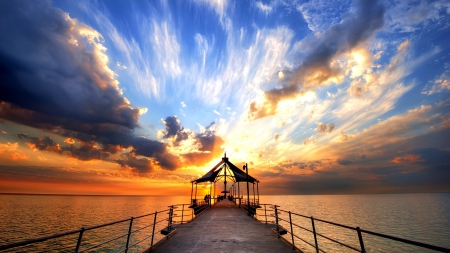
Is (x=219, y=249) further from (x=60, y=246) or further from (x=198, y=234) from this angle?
(x=60, y=246)

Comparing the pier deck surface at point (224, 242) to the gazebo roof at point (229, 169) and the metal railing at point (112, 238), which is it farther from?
the gazebo roof at point (229, 169)

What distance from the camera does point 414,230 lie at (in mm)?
32500

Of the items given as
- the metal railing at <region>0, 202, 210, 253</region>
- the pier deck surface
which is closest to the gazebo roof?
the metal railing at <region>0, 202, 210, 253</region>

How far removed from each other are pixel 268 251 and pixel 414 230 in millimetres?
40355

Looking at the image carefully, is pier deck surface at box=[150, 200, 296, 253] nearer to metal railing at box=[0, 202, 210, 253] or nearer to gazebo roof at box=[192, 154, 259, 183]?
metal railing at box=[0, 202, 210, 253]

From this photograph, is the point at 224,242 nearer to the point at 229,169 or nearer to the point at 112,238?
the point at 112,238

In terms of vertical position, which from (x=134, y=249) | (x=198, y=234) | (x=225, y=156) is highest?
(x=225, y=156)

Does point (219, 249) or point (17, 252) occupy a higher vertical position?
point (219, 249)

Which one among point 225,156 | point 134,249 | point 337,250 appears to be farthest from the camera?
point 225,156

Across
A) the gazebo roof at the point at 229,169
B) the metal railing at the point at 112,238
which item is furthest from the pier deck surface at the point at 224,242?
the gazebo roof at the point at 229,169

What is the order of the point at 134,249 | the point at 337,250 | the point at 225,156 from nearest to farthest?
1. the point at 337,250
2. the point at 134,249
3. the point at 225,156

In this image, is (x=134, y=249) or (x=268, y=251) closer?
(x=268, y=251)

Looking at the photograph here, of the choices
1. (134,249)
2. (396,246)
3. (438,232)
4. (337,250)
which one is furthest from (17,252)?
(438,232)

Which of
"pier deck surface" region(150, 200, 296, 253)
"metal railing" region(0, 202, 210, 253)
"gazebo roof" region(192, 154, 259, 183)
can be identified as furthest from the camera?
"gazebo roof" region(192, 154, 259, 183)
